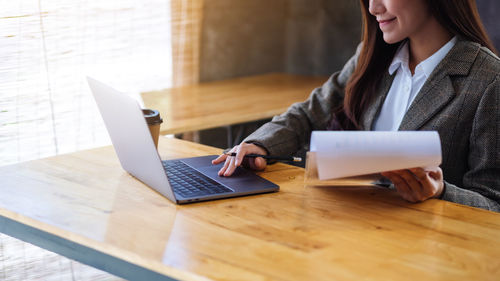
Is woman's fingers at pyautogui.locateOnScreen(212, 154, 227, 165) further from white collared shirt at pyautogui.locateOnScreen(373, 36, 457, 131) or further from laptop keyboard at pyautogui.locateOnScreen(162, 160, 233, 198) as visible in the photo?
white collared shirt at pyautogui.locateOnScreen(373, 36, 457, 131)

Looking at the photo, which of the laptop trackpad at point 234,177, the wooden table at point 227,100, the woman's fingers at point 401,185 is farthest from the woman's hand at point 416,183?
the wooden table at point 227,100

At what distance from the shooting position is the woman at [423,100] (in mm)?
1428

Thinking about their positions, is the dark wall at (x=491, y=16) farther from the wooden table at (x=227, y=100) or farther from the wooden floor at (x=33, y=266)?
the wooden floor at (x=33, y=266)

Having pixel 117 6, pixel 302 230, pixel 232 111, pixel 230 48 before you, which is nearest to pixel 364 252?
pixel 302 230

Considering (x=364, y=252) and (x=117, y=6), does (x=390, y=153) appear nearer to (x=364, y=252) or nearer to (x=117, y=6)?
(x=364, y=252)

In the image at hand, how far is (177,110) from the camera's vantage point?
2.59 metres

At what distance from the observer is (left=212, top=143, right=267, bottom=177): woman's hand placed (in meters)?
1.42

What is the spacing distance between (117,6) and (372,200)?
1910mm

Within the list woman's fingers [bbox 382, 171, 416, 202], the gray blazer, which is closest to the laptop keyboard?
the gray blazer

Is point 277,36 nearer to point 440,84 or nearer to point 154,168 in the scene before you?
point 440,84

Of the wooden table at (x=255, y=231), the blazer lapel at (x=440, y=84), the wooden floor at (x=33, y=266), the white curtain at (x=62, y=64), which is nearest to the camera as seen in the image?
the wooden table at (x=255, y=231)

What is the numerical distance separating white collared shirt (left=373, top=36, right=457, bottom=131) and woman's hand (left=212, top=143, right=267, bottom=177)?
1.35 ft

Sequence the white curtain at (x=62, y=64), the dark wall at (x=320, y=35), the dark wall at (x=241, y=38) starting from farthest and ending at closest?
the dark wall at (x=320, y=35) → the dark wall at (x=241, y=38) → the white curtain at (x=62, y=64)

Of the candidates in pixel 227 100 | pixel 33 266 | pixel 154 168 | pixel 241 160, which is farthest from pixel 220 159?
pixel 227 100
